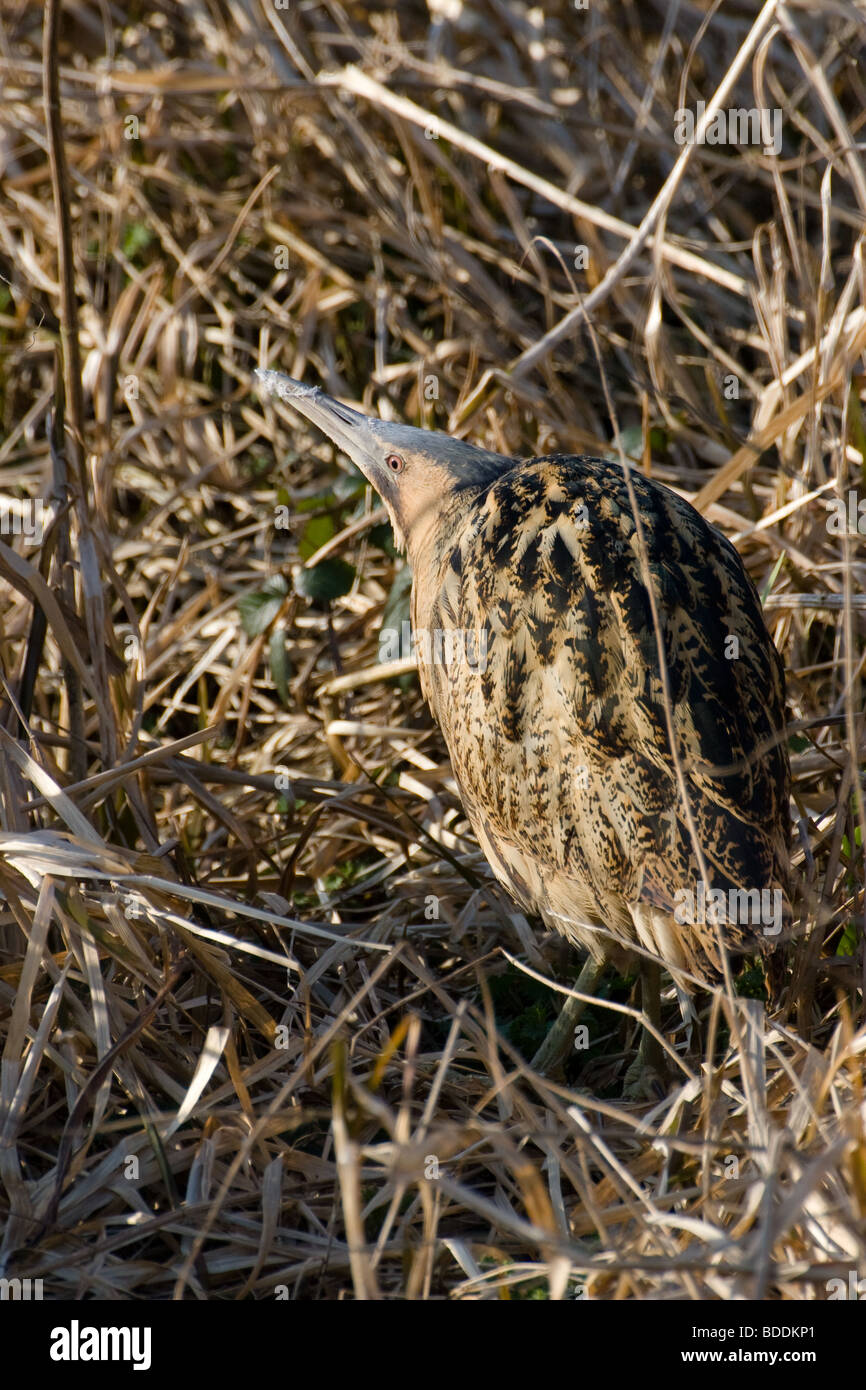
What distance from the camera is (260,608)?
2898 mm

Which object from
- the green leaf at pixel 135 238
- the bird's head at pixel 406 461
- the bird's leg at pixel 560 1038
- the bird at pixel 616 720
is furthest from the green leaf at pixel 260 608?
the green leaf at pixel 135 238

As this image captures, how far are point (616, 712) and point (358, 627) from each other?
1.27 metres

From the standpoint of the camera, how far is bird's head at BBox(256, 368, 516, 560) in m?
2.37

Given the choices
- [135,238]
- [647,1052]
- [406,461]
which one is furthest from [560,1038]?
[135,238]

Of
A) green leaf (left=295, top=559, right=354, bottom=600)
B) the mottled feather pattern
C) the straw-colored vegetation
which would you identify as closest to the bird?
the mottled feather pattern

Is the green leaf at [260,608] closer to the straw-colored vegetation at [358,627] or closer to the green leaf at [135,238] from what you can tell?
the straw-colored vegetation at [358,627]

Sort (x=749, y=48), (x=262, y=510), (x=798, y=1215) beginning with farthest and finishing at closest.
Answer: (x=262, y=510) < (x=749, y=48) < (x=798, y=1215)

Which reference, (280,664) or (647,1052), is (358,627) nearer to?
(280,664)

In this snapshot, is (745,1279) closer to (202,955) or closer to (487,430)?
(202,955)

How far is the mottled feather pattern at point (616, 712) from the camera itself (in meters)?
1.81

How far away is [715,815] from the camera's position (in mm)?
1799

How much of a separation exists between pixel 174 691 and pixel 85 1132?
1.57 meters

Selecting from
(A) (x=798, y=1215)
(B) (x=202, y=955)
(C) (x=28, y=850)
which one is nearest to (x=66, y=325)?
(C) (x=28, y=850)

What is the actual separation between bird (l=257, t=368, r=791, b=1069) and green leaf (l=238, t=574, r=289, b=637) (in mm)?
785
